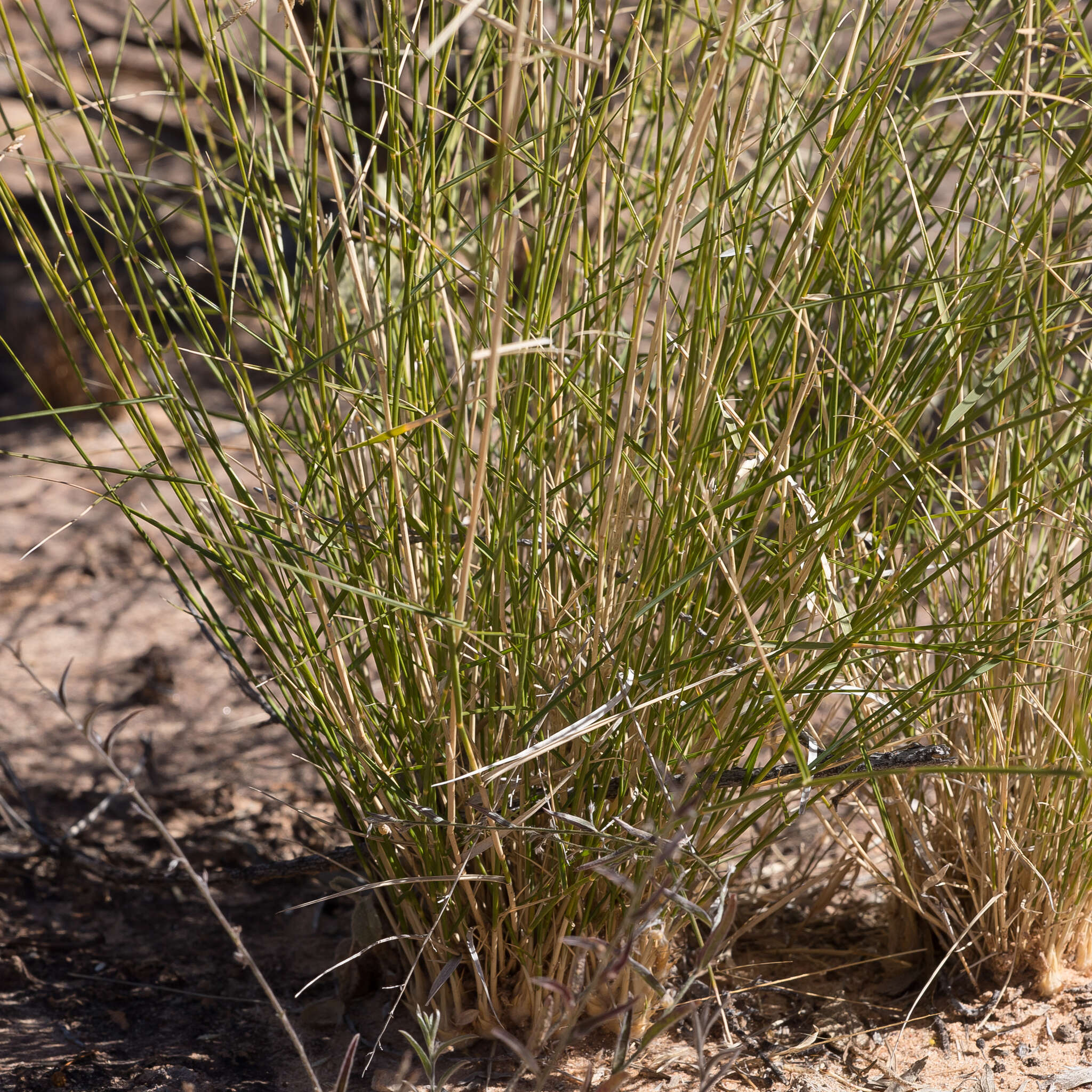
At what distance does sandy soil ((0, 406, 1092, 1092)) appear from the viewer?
3.25 ft

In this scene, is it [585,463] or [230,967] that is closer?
[585,463]

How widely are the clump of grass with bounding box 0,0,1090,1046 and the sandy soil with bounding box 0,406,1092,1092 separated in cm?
13

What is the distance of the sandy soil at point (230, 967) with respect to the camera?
39.0 inches

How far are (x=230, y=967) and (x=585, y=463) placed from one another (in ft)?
2.58

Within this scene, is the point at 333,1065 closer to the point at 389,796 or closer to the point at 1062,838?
the point at 389,796

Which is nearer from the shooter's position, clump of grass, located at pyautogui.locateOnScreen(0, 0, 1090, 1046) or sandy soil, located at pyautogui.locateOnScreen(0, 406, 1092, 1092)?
clump of grass, located at pyautogui.locateOnScreen(0, 0, 1090, 1046)

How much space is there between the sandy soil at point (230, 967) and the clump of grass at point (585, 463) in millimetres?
129

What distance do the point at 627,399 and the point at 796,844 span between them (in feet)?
→ 3.28

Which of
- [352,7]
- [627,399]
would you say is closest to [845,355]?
[627,399]

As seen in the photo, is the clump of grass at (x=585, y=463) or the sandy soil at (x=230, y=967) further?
the sandy soil at (x=230, y=967)

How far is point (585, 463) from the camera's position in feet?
3.41

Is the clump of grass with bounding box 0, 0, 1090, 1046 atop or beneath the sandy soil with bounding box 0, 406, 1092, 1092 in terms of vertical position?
atop

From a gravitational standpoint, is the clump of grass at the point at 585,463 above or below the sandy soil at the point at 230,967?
above

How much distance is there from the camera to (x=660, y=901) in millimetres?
659
